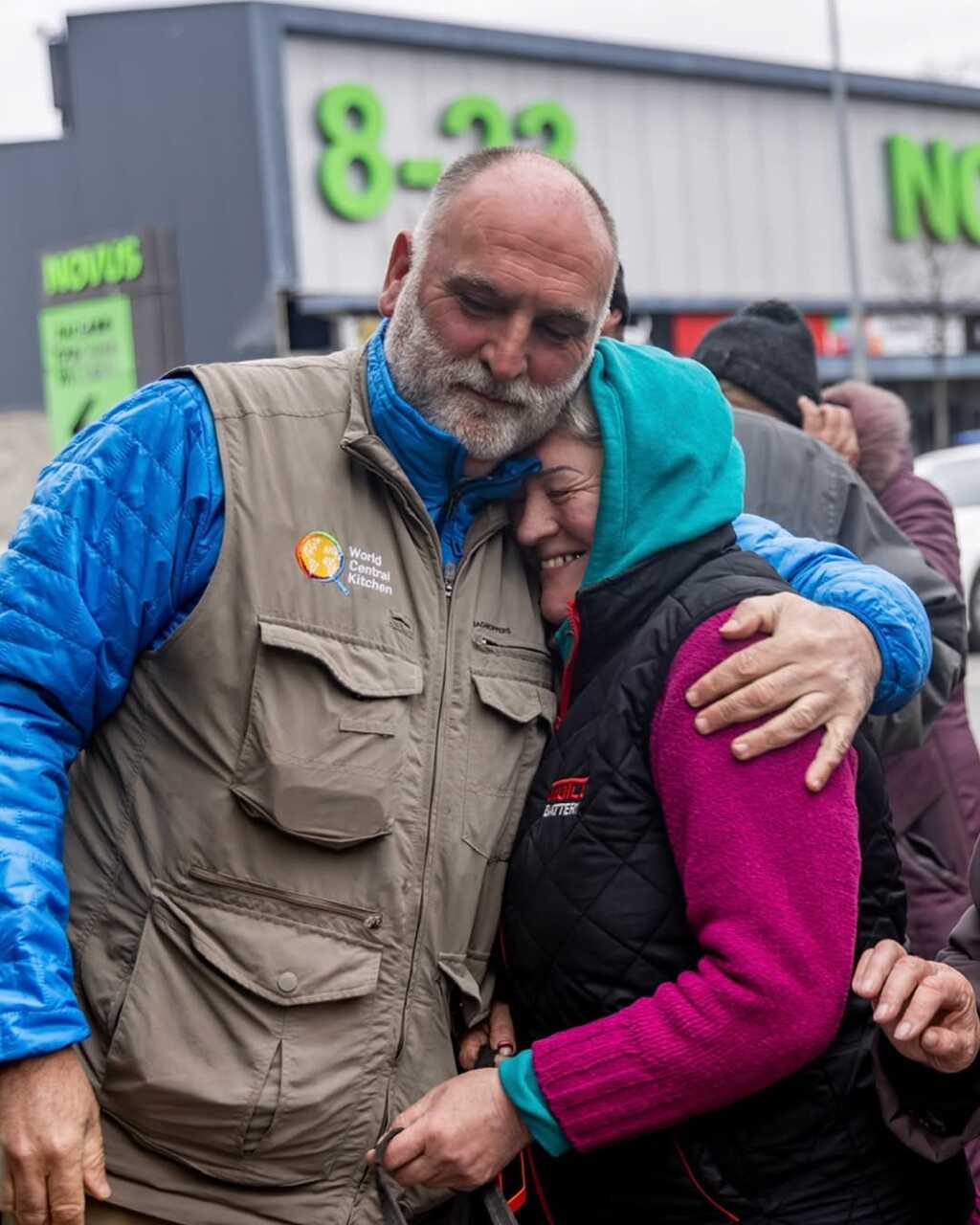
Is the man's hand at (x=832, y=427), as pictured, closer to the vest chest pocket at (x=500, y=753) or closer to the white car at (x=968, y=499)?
the vest chest pocket at (x=500, y=753)

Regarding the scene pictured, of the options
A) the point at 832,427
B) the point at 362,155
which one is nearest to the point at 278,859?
the point at 832,427

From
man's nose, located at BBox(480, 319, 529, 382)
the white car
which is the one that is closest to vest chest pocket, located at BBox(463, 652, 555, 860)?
man's nose, located at BBox(480, 319, 529, 382)

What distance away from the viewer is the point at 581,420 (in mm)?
2482

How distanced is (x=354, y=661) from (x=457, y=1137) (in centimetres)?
67

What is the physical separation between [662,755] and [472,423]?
1.96ft

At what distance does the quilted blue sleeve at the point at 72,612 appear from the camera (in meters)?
2.01

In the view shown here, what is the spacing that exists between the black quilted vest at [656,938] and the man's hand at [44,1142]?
2.22 ft

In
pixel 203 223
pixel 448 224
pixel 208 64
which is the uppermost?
pixel 208 64

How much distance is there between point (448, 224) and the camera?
7.95 feet

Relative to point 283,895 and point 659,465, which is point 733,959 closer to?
point 283,895

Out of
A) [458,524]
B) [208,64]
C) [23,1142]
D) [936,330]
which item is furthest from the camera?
[936,330]

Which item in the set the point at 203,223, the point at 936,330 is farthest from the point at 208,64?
the point at 936,330

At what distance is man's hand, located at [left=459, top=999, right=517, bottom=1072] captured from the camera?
2379mm

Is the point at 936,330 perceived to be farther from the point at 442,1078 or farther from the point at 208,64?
the point at 442,1078
